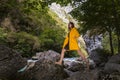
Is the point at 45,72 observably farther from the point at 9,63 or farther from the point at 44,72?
the point at 9,63

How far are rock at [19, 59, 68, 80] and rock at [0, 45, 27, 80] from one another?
0.76 m

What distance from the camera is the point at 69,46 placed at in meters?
11.5

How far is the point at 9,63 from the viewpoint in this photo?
12.4m

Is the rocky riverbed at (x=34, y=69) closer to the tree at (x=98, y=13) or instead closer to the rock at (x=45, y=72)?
the rock at (x=45, y=72)

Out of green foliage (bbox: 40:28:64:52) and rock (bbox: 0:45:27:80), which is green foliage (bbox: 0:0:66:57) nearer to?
green foliage (bbox: 40:28:64:52)

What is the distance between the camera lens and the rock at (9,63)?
39.8 ft

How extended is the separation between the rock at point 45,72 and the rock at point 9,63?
2.48ft

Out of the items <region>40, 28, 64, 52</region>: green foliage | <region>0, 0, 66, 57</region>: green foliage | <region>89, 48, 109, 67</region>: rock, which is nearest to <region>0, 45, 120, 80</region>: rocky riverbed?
<region>89, 48, 109, 67</region>: rock

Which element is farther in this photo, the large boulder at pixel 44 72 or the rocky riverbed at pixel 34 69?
the large boulder at pixel 44 72

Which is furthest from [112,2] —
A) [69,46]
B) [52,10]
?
[52,10]

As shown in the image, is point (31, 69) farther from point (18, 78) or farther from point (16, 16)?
point (16, 16)

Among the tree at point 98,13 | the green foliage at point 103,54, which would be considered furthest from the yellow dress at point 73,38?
the green foliage at point 103,54

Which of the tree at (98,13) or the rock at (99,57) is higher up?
the tree at (98,13)

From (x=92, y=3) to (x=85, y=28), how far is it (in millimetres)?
2419
